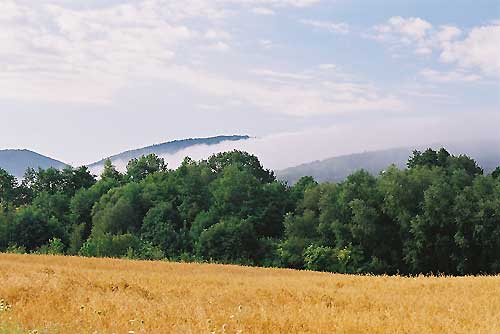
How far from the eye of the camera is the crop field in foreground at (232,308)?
1077cm

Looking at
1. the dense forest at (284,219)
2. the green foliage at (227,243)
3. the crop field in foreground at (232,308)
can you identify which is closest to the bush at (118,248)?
the dense forest at (284,219)

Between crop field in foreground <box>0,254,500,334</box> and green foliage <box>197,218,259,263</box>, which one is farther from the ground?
crop field in foreground <box>0,254,500,334</box>

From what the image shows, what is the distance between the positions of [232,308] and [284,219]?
67155 millimetres

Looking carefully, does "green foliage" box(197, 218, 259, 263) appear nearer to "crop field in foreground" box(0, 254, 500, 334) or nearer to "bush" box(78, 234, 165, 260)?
"bush" box(78, 234, 165, 260)

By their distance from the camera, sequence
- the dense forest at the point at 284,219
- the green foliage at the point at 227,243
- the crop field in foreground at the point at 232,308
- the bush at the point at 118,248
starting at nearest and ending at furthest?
the crop field in foreground at the point at 232,308 < the dense forest at the point at 284,219 < the bush at the point at 118,248 < the green foliage at the point at 227,243

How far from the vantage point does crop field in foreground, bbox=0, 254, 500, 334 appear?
10.8 metres

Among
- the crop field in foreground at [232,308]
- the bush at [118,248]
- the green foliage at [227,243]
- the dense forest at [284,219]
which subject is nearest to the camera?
the crop field in foreground at [232,308]

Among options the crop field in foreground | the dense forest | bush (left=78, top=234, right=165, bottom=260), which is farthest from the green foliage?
Answer: the crop field in foreground

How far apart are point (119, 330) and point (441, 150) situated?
279ft

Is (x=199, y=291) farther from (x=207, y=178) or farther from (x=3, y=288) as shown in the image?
(x=207, y=178)

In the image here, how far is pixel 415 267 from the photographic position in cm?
6462

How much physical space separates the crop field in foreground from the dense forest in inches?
1824

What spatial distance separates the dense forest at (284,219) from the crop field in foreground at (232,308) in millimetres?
46322

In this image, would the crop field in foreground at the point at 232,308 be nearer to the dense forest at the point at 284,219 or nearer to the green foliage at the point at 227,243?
the dense forest at the point at 284,219
